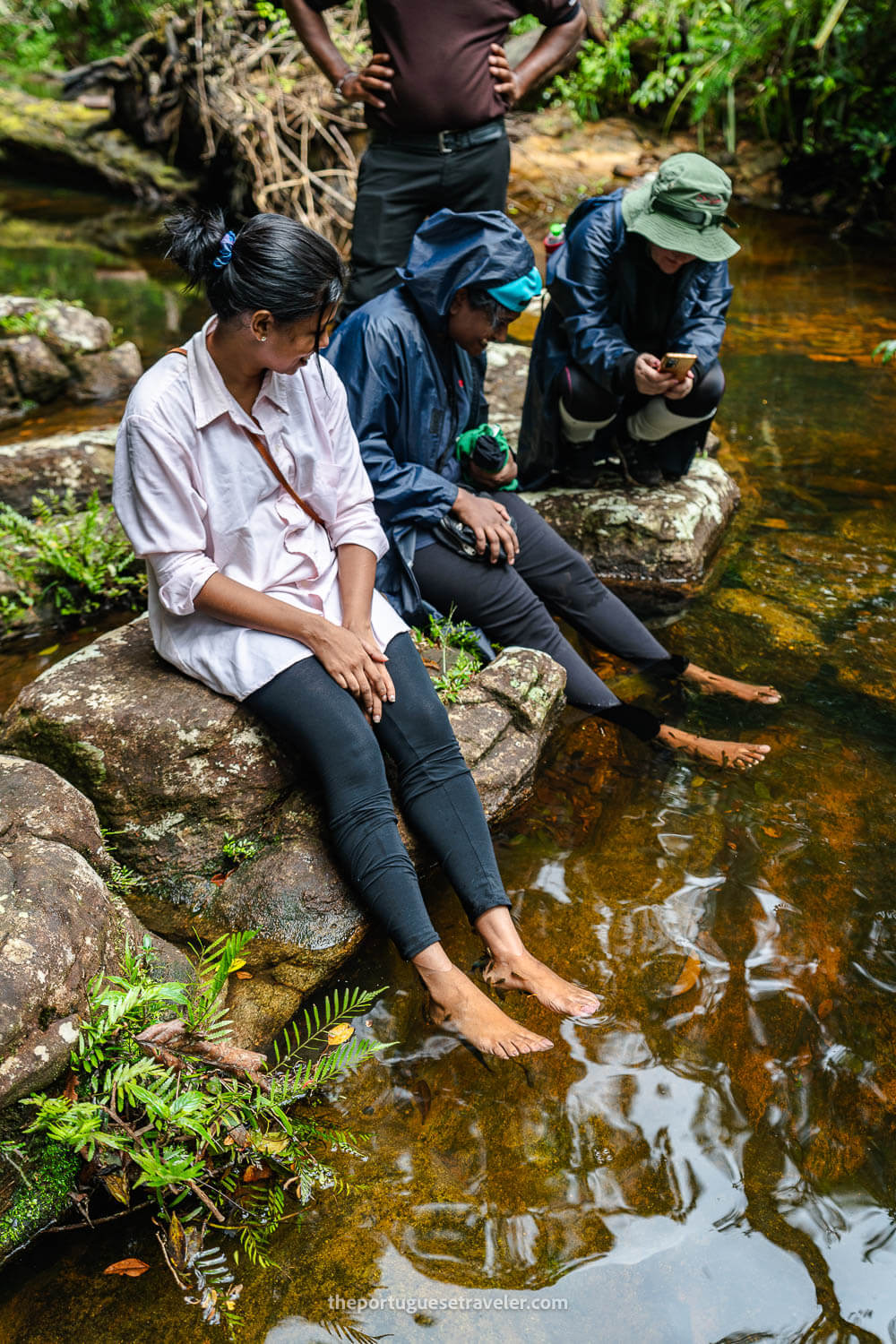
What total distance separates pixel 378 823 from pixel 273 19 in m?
8.45

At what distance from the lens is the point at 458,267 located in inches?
119

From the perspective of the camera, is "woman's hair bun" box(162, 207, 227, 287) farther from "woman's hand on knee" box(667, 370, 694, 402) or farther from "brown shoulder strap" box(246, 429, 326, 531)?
"woman's hand on knee" box(667, 370, 694, 402)

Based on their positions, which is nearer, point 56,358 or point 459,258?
point 459,258

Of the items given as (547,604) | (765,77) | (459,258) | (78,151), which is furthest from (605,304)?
(78,151)

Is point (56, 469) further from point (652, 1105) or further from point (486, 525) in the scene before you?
point (652, 1105)

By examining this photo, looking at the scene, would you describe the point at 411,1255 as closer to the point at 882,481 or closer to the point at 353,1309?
the point at 353,1309

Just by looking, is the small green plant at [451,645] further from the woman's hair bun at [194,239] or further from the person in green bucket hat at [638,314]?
the woman's hair bun at [194,239]

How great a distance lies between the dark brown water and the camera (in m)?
1.87

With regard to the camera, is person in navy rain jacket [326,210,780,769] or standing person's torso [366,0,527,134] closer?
person in navy rain jacket [326,210,780,769]

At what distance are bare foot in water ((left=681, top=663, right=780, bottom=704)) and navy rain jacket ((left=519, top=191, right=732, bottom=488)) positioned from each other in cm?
114

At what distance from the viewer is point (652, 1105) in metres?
2.21

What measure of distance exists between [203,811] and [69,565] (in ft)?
5.68

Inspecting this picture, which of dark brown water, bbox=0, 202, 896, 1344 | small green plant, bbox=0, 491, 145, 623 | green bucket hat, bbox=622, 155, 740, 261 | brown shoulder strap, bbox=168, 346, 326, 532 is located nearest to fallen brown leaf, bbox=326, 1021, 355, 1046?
dark brown water, bbox=0, 202, 896, 1344

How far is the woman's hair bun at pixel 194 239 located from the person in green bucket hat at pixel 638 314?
5.76ft
